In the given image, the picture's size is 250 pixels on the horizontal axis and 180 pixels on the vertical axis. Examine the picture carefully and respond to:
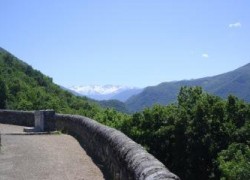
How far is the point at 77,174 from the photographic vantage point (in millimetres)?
10789

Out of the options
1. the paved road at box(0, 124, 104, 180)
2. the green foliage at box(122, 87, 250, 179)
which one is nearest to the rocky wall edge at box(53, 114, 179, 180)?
the paved road at box(0, 124, 104, 180)

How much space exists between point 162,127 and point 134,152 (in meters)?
28.5

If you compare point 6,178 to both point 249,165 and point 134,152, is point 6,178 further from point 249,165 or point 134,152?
point 249,165

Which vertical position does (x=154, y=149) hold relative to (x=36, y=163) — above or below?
below

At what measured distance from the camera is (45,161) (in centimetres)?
1252

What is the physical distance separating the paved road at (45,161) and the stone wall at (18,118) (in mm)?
8702

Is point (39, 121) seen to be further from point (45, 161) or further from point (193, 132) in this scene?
point (193, 132)

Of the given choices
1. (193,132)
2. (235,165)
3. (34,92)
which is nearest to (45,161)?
(235,165)

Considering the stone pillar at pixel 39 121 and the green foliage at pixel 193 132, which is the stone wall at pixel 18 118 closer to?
the stone pillar at pixel 39 121

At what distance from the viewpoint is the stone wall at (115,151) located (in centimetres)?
623

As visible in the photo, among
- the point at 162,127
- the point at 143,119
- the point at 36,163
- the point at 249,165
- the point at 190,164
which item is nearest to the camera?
the point at 36,163

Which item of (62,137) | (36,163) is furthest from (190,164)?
(36,163)

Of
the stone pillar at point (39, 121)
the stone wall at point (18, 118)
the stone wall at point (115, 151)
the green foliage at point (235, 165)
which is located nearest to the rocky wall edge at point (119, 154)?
the stone wall at point (115, 151)

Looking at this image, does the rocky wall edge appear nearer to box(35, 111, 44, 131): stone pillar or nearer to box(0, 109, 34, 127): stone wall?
box(35, 111, 44, 131): stone pillar
